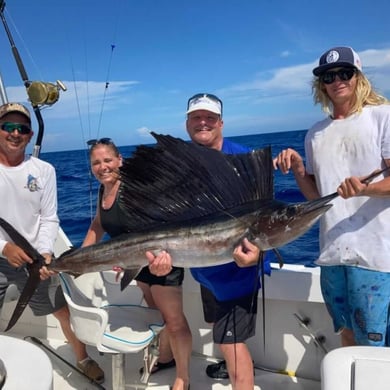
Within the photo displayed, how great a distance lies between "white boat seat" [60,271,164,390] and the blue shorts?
0.85 meters

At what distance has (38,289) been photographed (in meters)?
2.41

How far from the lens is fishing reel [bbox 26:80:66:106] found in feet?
9.02

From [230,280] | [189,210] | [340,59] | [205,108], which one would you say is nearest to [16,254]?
[189,210]

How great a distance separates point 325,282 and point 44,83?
2144 mm

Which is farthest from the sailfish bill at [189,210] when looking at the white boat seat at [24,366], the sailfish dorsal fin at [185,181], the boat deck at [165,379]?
the boat deck at [165,379]

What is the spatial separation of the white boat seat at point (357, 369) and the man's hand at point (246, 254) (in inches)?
19.4

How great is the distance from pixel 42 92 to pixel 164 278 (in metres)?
1.56

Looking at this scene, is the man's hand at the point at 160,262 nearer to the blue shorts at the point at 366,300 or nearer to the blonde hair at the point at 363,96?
the blue shorts at the point at 366,300

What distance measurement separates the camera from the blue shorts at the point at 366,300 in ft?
5.16

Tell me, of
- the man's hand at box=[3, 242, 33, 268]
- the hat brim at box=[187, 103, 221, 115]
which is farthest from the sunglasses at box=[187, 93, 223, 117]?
the man's hand at box=[3, 242, 33, 268]

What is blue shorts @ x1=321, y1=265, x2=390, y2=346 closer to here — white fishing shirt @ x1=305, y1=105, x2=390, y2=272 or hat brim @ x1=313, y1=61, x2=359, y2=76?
white fishing shirt @ x1=305, y1=105, x2=390, y2=272

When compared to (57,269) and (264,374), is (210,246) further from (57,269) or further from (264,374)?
(264,374)

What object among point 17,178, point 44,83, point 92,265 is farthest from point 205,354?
point 44,83

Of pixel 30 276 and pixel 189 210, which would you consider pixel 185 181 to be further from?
pixel 30 276
